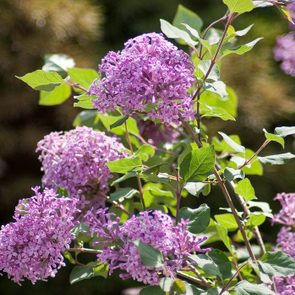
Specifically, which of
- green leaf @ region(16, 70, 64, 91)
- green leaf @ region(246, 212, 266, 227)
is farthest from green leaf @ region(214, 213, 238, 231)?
green leaf @ region(16, 70, 64, 91)

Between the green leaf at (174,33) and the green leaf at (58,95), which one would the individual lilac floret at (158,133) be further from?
the green leaf at (174,33)

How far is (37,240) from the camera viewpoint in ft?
2.14

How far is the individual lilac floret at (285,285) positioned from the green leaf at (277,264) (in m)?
0.05

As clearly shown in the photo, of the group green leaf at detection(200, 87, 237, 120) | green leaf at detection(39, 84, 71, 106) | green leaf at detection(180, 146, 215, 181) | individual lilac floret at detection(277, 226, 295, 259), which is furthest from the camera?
green leaf at detection(39, 84, 71, 106)

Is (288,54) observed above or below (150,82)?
below

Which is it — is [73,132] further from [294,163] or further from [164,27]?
[294,163]

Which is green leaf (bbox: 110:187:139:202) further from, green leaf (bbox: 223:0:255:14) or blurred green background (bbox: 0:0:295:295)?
blurred green background (bbox: 0:0:295:295)

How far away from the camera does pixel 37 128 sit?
294 cm

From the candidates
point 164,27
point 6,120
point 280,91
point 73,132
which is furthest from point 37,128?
point 164,27

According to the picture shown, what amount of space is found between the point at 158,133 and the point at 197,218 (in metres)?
0.38

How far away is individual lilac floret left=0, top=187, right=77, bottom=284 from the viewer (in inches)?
25.8

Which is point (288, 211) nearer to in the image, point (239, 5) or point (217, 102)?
point (217, 102)

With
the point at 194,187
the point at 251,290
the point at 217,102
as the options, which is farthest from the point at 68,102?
the point at 251,290

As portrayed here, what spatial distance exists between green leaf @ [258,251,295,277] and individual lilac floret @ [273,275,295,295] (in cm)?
5
